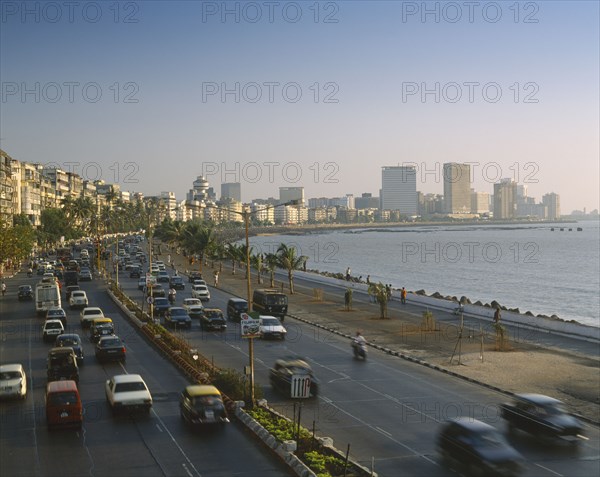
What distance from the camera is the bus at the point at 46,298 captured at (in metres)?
49.1

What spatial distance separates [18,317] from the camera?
48.9 meters

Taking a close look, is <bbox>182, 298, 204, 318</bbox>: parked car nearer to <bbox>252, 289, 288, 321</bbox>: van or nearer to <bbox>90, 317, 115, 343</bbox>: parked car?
<bbox>252, 289, 288, 321</bbox>: van

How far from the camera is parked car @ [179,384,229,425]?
68.7 ft

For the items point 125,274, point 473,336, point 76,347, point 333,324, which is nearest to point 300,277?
point 125,274

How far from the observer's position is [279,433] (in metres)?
19.5

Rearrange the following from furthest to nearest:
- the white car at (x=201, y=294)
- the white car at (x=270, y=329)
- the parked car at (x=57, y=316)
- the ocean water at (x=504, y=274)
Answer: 1. the ocean water at (x=504, y=274)
2. the white car at (x=201, y=294)
3. the parked car at (x=57, y=316)
4. the white car at (x=270, y=329)

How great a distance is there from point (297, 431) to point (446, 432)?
13.1 ft

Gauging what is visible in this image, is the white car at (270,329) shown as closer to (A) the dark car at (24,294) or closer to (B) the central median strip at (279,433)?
(B) the central median strip at (279,433)

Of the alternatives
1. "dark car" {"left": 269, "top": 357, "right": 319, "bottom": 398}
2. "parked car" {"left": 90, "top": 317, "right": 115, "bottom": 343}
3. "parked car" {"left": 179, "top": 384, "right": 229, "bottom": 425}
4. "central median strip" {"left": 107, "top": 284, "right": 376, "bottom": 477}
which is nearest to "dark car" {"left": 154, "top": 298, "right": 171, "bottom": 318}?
"parked car" {"left": 90, "top": 317, "right": 115, "bottom": 343}

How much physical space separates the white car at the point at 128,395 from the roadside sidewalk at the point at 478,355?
14.5 m

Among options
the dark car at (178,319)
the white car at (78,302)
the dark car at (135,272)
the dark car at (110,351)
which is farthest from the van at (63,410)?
the dark car at (135,272)

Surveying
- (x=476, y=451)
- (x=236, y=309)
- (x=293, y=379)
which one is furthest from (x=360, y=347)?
(x=476, y=451)

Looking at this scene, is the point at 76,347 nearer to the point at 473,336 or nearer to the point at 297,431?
the point at 297,431

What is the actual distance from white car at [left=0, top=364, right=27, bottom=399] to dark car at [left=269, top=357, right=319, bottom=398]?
910 cm
